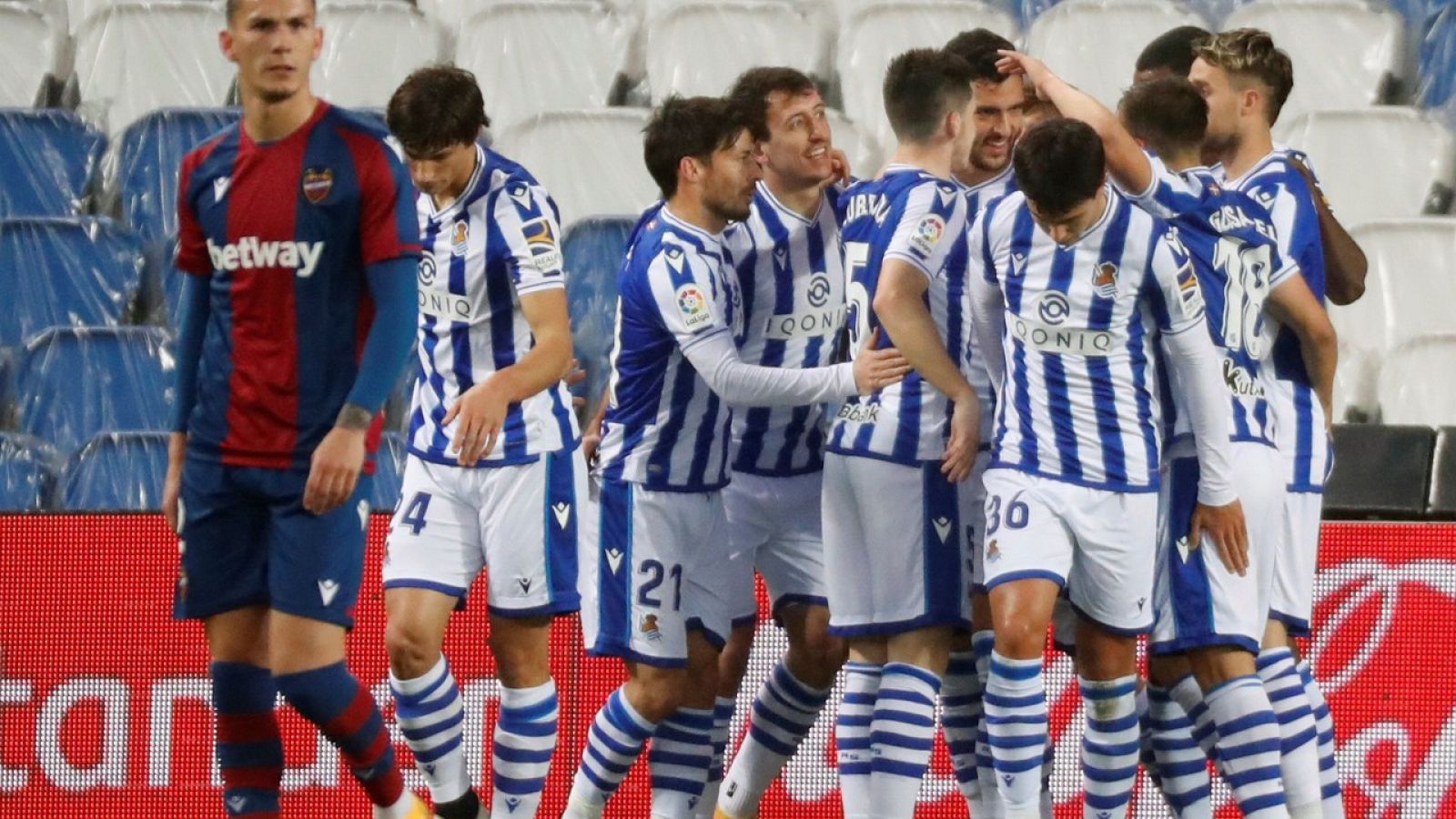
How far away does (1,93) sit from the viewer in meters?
8.71

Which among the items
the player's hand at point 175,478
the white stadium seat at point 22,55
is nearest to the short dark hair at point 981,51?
the player's hand at point 175,478

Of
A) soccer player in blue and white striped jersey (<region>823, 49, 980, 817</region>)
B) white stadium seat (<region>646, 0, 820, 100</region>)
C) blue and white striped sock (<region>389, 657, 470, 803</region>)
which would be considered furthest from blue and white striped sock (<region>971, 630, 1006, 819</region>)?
white stadium seat (<region>646, 0, 820, 100</region>)

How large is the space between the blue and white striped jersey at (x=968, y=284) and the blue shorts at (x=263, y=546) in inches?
64.1

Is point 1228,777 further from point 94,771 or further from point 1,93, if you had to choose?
point 1,93

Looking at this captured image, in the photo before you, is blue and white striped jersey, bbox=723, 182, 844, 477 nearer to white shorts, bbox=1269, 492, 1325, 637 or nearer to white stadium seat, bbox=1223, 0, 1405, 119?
white shorts, bbox=1269, 492, 1325, 637

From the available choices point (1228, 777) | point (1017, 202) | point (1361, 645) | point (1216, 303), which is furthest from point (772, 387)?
point (1361, 645)

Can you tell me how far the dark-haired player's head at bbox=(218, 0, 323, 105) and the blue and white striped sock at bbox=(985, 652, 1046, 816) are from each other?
2.09 meters

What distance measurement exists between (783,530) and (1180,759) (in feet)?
3.94

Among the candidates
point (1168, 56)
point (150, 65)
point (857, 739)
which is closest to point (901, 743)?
point (857, 739)

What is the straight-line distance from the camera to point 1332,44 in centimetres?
862

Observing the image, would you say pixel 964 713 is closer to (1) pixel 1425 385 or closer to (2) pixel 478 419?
(2) pixel 478 419

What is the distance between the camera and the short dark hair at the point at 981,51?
5504 mm

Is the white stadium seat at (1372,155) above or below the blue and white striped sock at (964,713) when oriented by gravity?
above

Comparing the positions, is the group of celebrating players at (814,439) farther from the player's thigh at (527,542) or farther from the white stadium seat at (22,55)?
the white stadium seat at (22,55)
